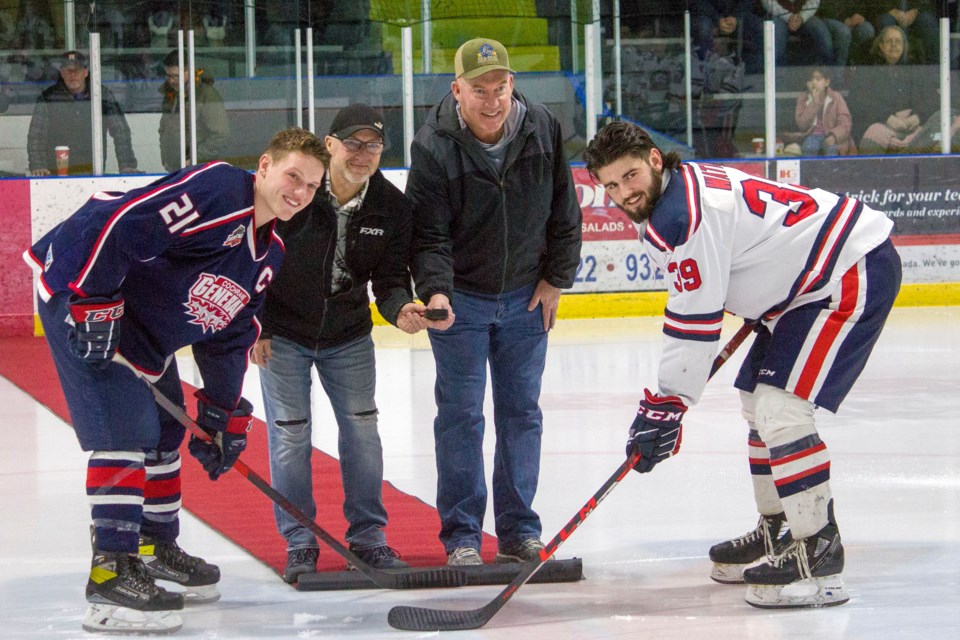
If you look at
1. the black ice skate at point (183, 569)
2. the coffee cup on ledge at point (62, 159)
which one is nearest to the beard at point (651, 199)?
the black ice skate at point (183, 569)

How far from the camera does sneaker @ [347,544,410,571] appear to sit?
3.12 meters

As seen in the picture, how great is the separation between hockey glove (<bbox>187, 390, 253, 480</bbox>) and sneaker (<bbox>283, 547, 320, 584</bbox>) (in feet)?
1.03

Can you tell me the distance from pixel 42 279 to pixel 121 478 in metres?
0.46

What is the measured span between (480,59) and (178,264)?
0.86 meters

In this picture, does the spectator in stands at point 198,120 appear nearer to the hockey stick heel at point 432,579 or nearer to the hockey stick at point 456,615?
the hockey stick heel at point 432,579

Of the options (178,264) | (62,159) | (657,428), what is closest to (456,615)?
(657,428)

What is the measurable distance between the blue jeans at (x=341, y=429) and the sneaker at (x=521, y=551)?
0.31 metres

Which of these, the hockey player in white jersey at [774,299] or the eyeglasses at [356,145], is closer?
the hockey player in white jersey at [774,299]

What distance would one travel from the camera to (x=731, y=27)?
363 inches

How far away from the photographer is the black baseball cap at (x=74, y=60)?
318 inches

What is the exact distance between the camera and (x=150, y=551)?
3.04 metres

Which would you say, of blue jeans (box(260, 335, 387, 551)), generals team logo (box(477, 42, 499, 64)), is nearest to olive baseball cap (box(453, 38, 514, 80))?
generals team logo (box(477, 42, 499, 64))

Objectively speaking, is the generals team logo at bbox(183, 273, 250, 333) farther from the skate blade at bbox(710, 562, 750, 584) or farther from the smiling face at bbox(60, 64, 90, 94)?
the smiling face at bbox(60, 64, 90, 94)

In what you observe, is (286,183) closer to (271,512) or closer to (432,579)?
(432,579)
